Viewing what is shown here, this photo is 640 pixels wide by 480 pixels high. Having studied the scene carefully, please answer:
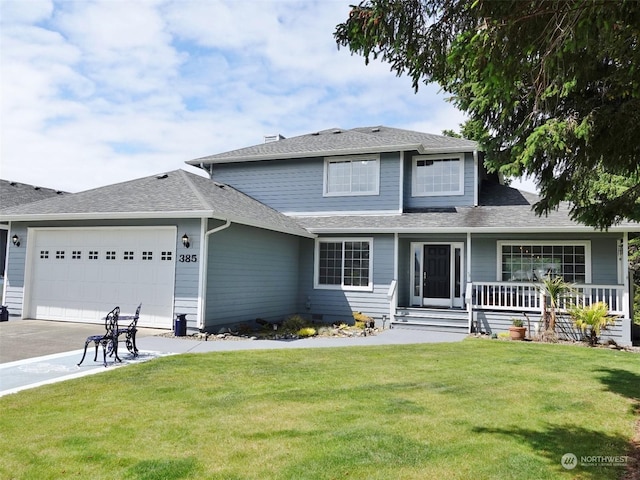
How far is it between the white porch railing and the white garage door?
313 inches

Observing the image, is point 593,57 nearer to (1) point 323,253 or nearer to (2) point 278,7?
(2) point 278,7

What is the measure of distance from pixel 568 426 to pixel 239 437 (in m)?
3.38

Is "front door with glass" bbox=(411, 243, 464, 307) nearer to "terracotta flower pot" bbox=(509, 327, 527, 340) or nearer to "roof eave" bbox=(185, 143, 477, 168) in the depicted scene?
"terracotta flower pot" bbox=(509, 327, 527, 340)

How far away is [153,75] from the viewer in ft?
32.9

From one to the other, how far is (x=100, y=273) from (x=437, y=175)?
33.6 ft

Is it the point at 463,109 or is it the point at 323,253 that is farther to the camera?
the point at 323,253

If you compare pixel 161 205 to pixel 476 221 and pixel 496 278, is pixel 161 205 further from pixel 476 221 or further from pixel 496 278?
pixel 496 278

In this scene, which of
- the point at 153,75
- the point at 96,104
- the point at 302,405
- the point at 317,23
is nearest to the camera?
the point at 302,405

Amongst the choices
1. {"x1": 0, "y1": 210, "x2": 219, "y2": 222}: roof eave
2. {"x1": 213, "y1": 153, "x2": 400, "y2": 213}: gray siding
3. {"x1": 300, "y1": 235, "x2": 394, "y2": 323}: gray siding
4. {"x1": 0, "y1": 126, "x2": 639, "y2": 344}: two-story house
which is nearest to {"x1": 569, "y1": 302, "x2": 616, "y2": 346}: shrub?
{"x1": 0, "y1": 126, "x2": 639, "y2": 344}: two-story house

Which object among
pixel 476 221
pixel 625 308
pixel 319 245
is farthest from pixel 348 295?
pixel 625 308

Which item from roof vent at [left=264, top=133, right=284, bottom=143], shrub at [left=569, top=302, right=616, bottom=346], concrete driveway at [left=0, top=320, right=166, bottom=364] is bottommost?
concrete driveway at [left=0, top=320, right=166, bottom=364]

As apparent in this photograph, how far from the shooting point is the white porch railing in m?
11.1

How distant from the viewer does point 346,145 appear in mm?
14930

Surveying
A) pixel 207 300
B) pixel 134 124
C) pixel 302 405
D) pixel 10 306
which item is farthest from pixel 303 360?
pixel 134 124
